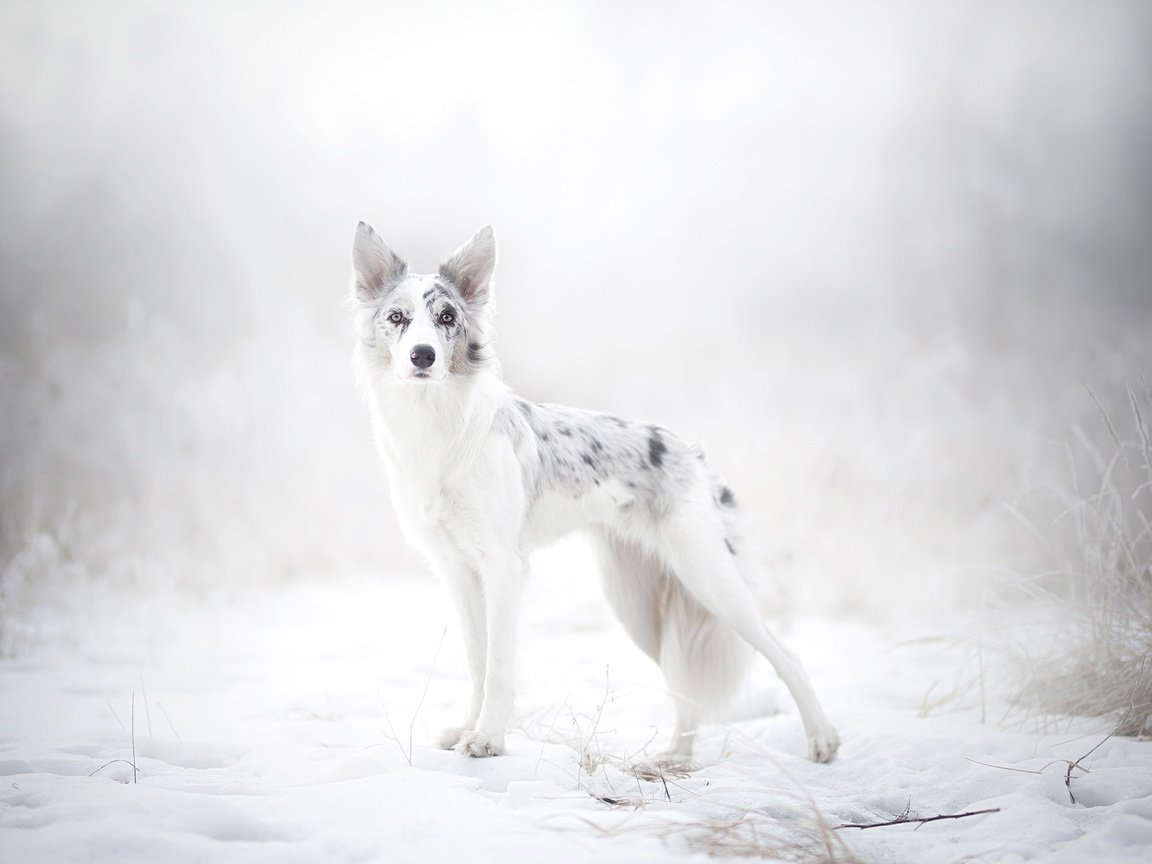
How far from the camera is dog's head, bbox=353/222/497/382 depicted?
2592 millimetres

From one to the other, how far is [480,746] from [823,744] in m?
1.39

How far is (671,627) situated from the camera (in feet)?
11.1

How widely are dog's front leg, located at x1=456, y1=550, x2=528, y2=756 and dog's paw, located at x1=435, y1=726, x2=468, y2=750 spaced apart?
86 mm

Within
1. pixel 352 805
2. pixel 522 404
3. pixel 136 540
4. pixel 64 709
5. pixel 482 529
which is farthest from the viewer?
pixel 136 540

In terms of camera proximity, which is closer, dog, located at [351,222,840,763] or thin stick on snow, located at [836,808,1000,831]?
thin stick on snow, located at [836,808,1000,831]

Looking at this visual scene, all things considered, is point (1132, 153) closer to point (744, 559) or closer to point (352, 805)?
point (744, 559)

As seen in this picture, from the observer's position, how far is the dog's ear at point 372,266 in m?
2.88

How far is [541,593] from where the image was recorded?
6500 millimetres

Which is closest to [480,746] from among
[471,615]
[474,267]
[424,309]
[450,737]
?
[450,737]

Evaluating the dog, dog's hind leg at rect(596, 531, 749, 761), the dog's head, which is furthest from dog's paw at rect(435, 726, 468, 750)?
the dog's head

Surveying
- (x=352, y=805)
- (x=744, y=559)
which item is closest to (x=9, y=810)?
(x=352, y=805)

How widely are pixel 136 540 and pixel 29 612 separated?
994mm

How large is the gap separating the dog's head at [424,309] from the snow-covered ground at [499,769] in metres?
1.17

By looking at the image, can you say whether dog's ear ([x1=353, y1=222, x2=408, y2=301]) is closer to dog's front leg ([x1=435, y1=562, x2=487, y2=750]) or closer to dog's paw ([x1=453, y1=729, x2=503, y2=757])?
dog's front leg ([x1=435, y1=562, x2=487, y2=750])
